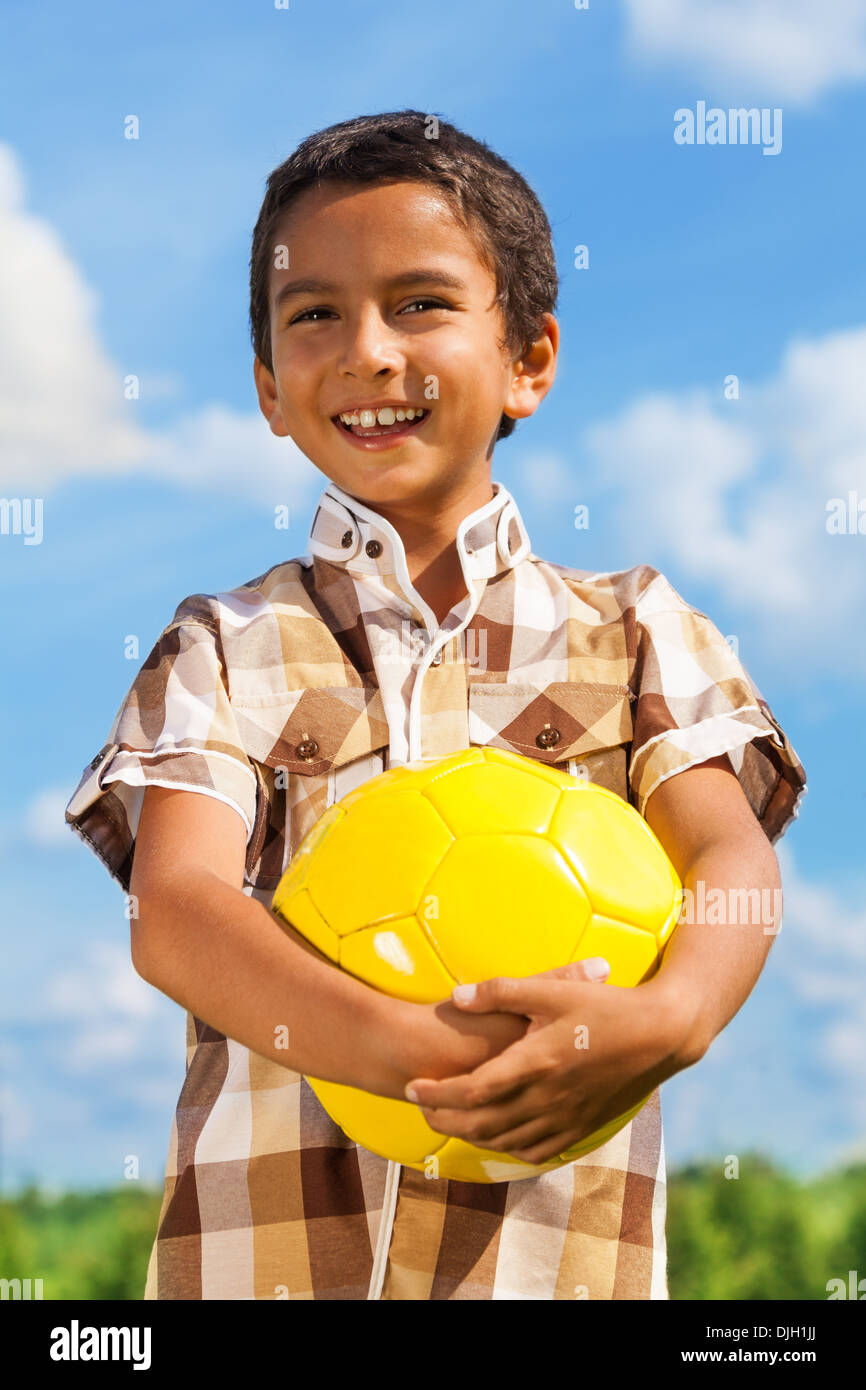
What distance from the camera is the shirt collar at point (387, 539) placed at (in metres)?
2.98

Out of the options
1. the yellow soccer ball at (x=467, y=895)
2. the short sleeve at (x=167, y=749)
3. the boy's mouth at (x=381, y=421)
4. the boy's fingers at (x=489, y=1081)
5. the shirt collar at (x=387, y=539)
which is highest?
the boy's mouth at (x=381, y=421)

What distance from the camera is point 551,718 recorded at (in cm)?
286

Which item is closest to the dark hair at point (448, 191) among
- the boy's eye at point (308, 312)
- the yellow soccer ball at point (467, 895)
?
the boy's eye at point (308, 312)

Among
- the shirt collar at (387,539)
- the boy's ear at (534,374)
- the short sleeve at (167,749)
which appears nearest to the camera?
the short sleeve at (167,749)

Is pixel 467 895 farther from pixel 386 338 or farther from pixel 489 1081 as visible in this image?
pixel 386 338

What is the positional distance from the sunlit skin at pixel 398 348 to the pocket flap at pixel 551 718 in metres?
0.30

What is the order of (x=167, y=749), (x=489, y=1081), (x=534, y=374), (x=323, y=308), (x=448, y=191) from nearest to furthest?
(x=489, y=1081) < (x=167, y=749) < (x=323, y=308) < (x=448, y=191) < (x=534, y=374)

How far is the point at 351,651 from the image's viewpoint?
2.93 meters

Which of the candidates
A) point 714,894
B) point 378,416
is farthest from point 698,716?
point 378,416

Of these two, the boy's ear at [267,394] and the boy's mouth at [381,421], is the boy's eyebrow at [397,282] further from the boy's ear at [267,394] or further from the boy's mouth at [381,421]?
the boy's ear at [267,394]

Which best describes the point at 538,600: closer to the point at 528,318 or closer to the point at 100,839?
the point at 528,318

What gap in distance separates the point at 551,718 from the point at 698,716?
318 mm

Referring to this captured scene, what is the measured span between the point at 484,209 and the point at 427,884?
1.76 metres
